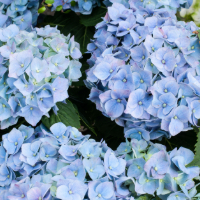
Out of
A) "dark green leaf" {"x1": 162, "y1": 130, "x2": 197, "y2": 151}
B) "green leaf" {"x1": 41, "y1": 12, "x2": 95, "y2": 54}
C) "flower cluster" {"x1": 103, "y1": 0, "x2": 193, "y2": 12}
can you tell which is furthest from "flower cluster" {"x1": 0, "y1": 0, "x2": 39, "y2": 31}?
"dark green leaf" {"x1": 162, "y1": 130, "x2": 197, "y2": 151}

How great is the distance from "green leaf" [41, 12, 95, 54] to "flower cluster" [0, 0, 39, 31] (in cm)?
19

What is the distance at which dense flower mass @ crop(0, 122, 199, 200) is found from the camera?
705mm

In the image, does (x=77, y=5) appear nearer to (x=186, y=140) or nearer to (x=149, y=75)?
(x=149, y=75)

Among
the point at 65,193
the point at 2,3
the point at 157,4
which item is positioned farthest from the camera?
the point at 2,3

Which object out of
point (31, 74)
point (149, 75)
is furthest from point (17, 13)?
point (149, 75)

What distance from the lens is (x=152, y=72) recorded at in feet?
2.74

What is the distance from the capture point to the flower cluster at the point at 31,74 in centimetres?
84

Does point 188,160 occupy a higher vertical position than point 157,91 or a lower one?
lower

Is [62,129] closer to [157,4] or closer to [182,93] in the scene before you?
[182,93]

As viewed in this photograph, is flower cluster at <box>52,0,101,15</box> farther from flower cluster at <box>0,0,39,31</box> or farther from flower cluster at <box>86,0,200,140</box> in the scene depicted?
flower cluster at <box>86,0,200,140</box>

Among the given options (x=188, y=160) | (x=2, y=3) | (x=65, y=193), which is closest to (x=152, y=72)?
(x=188, y=160)

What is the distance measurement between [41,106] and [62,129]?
92mm

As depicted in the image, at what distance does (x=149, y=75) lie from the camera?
806mm

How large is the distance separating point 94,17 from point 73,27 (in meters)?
0.15
